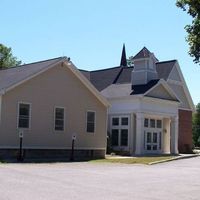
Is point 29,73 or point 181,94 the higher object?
point 181,94

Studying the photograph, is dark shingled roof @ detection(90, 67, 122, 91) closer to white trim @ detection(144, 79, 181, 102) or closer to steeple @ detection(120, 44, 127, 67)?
white trim @ detection(144, 79, 181, 102)

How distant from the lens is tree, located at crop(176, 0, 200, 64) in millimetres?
12871

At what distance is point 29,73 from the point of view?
30641 millimetres

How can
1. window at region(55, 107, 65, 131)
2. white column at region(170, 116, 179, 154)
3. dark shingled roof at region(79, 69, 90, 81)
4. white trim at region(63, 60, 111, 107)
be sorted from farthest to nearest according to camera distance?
dark shingled roof at region(79, 69, 90, 81)
white column at region(170, 116, 179, 154)
white trim at region(63, 60, 111, 107)
window at region(55, 107, 65, 131)

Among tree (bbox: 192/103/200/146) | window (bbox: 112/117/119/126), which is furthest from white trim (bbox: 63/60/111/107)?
tree (bbox: 192/103/200/146)

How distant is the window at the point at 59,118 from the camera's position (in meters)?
32.1

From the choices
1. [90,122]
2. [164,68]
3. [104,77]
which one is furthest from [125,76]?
[90,122]

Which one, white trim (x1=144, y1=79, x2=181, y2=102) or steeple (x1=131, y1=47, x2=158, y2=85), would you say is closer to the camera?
white trim (x1=144, y1=79, x2=181, y2=102)

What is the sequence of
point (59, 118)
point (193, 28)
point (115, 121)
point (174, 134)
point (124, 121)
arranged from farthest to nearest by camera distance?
point (174, 134)
point (115, 121)
point (124, 121)
point (59, 118)
point (193, 28)

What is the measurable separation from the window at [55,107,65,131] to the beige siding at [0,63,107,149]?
11.6 inches

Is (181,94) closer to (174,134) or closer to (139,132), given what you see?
(174,134)

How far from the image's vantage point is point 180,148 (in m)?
45.7

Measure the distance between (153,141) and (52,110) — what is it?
1229 centimetres


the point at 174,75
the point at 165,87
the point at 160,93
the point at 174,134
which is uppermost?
the point at 174,75
